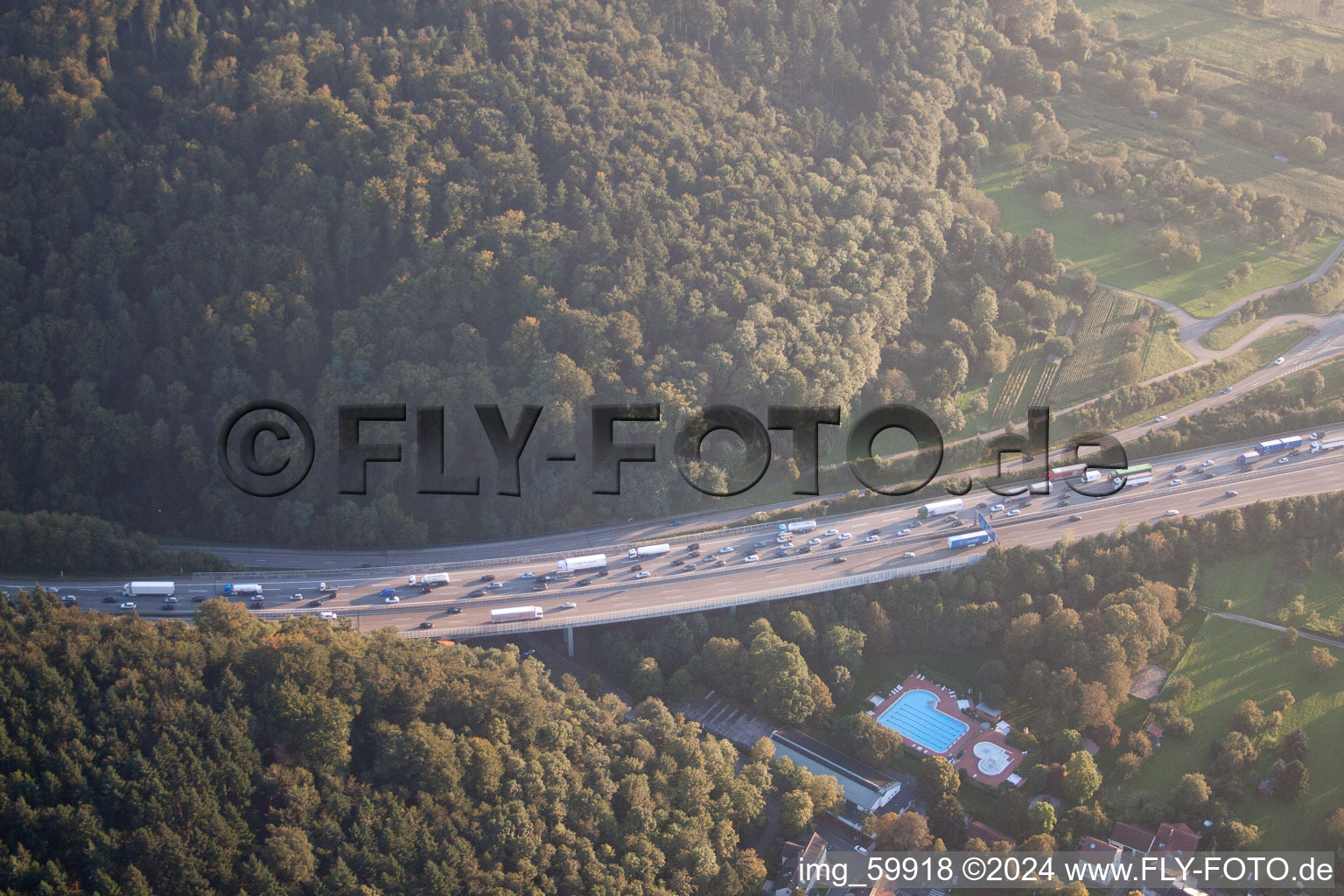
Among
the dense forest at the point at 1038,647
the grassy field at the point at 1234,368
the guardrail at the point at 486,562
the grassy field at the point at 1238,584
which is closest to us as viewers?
the dense forest at the point at 1038,647

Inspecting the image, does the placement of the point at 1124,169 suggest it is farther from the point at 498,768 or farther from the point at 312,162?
the point at 498,768

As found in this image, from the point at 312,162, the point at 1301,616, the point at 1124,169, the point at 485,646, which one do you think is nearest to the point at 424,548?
the point at 485,646

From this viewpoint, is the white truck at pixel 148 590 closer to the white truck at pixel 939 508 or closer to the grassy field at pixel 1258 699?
the white truck at pixel 939 508

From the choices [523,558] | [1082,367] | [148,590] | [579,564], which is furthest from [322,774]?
[1082,367]

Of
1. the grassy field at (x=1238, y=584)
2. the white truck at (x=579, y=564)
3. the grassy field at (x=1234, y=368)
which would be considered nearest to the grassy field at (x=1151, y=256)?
the grassy field at (x=1234, y=368)

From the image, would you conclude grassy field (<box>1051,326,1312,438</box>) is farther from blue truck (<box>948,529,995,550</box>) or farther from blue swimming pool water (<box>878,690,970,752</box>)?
blue swimming pool water (<box>878,690,970,752</box>)
